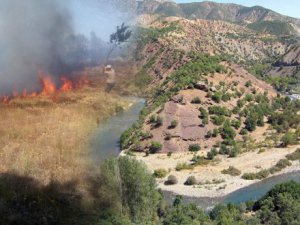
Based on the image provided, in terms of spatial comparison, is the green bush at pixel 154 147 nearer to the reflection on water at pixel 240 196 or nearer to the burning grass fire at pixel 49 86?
the reflection on water at pixel 240 196

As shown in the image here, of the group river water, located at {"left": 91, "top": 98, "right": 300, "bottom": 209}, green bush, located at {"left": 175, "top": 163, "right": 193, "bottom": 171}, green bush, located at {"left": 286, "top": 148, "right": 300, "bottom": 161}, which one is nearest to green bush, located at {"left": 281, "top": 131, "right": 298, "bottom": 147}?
green bush, located at {"left": 286, "top": 148, "right": 300, "bottom": 161}

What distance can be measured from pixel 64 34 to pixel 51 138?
7.87ft

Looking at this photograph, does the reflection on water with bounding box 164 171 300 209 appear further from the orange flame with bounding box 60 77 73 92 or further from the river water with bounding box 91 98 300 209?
the orange flame with bounding box 60 77 73 92

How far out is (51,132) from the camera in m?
7.21

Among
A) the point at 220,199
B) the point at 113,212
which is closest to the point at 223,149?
the point at 220,199

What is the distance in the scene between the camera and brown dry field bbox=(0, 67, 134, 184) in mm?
6992

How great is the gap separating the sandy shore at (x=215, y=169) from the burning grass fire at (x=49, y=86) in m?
36.4

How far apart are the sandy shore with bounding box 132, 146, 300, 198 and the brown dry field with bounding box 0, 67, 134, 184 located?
36324 mm

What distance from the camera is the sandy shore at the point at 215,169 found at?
4478 centimetres

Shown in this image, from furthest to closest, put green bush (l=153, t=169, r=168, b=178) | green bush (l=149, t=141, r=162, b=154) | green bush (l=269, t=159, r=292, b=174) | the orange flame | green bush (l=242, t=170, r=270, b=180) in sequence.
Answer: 1. green bush (l=149, t=141, r=162, b=154)
2. green bush (l=269, t=159, r=292, b=174)
3. green bush (l=153, t=169, r=168, b=178)
4. green bush (l=242, t=170, r=270, b=180)
5. the orange flame

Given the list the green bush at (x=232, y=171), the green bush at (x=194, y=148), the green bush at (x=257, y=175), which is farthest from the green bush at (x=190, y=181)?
the green bush at (x=194, y=148)

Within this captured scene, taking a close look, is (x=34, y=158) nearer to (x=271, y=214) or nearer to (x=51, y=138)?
(x=51, y=138)

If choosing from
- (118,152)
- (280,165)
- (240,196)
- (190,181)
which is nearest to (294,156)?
(280,165)

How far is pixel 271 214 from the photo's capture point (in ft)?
105
